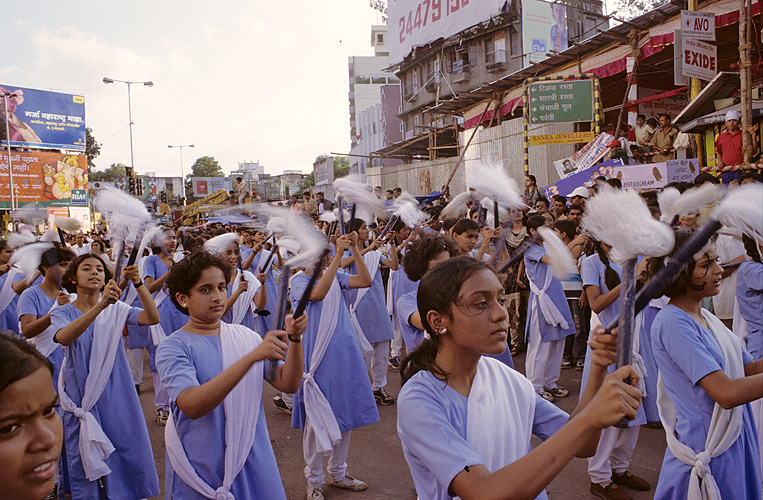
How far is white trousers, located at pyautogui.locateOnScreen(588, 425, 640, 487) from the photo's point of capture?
4.20 m

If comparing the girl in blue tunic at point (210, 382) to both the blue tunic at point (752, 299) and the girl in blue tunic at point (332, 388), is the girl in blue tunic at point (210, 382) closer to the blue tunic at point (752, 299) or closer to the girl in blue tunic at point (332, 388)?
the girl in blue tunic at point (332, 388)

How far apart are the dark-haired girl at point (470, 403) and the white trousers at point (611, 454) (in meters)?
2.40

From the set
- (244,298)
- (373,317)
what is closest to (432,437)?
(244,298)

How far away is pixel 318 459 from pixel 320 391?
1.67 ft

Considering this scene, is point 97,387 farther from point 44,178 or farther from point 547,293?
point 44,178

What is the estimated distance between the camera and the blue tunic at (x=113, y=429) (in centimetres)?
380

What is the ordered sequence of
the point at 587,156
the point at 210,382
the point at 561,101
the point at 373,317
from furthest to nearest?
1. the point at 561,101
2. the point at 587,156
3. the point at 373,317
4. the point at 210,382

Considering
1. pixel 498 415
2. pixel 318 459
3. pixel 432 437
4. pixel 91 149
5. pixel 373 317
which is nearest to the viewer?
pixel 432 437

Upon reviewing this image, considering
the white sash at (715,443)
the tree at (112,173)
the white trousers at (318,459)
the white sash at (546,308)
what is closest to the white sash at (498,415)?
the white sash at (715,443)

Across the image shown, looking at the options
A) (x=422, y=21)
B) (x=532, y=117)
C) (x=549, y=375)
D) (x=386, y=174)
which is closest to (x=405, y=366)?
(x=549, y=375)

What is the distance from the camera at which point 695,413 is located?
2584mm

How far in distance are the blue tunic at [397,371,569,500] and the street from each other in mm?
2583

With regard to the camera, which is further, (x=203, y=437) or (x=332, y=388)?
(x=332, y=388)

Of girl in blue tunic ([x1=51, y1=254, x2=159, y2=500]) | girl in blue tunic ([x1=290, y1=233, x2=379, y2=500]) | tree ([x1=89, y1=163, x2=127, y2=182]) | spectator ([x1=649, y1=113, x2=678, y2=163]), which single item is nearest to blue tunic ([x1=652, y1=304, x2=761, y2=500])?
girl in blue tunic ([x1=290, y1=233, x2=379, y2=500])
